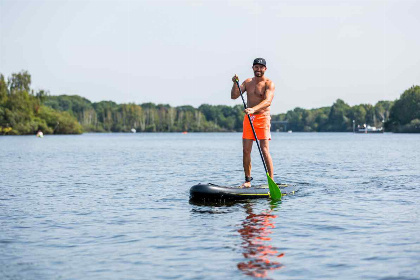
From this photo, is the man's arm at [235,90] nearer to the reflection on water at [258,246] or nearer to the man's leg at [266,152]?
the man's leg at [266,152]

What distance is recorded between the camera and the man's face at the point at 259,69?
13.3 metres

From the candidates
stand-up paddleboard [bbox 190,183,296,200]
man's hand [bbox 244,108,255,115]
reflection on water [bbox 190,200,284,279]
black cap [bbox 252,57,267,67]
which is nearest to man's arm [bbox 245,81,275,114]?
man's hand [bbox 244,108,255,115]

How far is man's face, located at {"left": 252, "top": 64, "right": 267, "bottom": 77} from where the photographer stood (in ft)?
43.7

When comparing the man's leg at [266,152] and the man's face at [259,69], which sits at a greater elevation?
the man's face at [259,69]

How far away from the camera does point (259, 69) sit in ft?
43.7

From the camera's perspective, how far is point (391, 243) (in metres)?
8.85

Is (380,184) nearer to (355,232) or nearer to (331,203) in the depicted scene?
(331,203)

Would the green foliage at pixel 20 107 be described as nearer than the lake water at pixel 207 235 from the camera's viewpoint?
No

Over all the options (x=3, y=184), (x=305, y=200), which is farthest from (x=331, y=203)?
(x=3, y=184)

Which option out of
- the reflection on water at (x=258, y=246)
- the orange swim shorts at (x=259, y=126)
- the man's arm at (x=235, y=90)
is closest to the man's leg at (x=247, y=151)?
the orange swim shorts at (x=259, y=126)

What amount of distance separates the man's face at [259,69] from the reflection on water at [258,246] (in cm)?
330

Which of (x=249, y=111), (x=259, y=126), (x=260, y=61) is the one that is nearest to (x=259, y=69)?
(x=260, y=61)

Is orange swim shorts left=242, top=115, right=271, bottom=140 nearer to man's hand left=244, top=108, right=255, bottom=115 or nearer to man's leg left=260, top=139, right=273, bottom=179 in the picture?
man's leg left=260, top=139, right=273, bottom=179

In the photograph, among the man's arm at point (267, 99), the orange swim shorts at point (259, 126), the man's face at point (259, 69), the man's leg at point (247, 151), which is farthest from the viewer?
the man's leg at point (247, 151)
